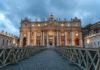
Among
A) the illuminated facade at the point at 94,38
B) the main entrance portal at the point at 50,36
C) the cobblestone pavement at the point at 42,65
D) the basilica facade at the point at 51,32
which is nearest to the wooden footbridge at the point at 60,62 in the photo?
the cobblestone pavement at the point at 42,65

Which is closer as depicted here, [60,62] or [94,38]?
[60,62]

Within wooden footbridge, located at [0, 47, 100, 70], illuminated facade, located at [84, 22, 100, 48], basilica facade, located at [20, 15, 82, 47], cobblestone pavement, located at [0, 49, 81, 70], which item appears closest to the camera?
wooden footbridge, located at [0, 47, 100, 70]

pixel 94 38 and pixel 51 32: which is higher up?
pixel 51 32

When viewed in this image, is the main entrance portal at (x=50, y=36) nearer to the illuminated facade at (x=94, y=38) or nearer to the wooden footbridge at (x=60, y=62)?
the illuminated facade at (x=94, y=38)

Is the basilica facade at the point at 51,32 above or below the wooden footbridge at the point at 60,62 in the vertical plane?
above

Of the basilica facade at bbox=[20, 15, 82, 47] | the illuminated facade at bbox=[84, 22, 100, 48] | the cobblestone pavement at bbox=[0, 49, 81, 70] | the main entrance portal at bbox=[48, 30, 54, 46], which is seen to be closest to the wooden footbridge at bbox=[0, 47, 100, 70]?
the cobblestone pavement at bbox=[0, 49, 81, 70]

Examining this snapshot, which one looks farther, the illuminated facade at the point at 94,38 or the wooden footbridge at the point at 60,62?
the illuminated facade at the point at 94,38

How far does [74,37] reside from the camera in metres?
87.8

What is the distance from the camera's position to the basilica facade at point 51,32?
86606 millimetres

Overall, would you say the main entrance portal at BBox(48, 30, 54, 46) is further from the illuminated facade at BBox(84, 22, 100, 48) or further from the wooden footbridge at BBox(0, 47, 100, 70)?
the wooden footbridge at BBox(0, 47, 100, 70)

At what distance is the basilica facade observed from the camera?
284ft

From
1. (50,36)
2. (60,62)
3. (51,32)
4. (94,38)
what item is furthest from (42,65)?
(50,36)

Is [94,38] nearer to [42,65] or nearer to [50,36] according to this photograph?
[50,36]

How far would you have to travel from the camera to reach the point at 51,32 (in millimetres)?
86812
